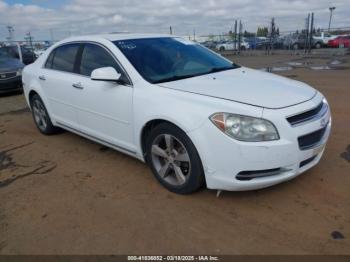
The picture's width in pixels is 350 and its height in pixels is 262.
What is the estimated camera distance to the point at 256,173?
9.80 feet

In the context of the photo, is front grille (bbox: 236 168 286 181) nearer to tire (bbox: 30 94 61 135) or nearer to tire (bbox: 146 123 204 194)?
tire (bbox: 146 123 204 194)

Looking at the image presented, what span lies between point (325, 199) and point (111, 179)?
2.33 m

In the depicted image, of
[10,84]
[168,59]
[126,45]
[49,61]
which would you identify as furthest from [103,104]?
[10,84]

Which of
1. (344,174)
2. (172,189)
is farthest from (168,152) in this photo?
(344,174)

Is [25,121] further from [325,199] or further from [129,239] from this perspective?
[325,199]

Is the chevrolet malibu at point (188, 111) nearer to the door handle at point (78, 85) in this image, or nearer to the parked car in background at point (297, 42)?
→ the door handle at point (78, 85)

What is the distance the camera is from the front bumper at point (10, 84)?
10280 mm

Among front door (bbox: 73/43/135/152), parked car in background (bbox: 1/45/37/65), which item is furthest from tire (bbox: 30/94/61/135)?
parked car in background (bbox: 1/45/37/65)

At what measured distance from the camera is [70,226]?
308 centimetres

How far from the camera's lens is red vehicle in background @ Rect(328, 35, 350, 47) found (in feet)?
102

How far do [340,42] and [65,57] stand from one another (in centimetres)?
3282

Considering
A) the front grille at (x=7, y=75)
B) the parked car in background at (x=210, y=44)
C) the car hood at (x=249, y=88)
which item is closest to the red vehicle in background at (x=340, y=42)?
the parked car in background at (x=210, y=44)

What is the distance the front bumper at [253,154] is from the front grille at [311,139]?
0.13 feet

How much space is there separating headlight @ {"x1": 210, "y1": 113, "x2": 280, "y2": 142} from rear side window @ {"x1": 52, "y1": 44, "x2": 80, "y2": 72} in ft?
8.96
